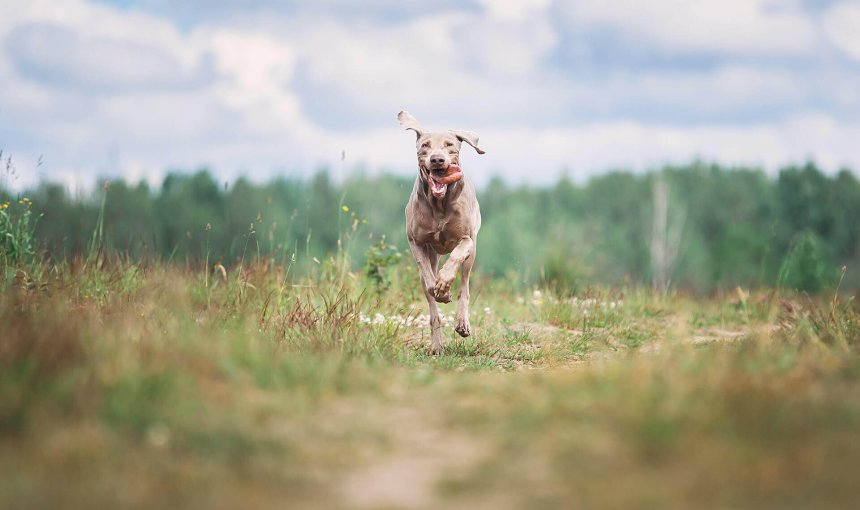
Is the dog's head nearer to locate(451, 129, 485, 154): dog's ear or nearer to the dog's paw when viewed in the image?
locate(451, 129, 485, 154): dog's ear

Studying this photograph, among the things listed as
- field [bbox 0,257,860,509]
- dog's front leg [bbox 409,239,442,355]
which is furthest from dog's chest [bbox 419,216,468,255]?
field [bbox 0,257,860,509]

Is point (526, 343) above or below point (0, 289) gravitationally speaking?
below

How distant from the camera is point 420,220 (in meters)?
7.39

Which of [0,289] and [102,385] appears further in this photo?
[0,289]

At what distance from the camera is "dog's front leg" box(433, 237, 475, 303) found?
6820mm

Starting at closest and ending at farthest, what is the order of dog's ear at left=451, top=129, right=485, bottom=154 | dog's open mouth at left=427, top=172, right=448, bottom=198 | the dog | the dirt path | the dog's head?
1. the dirt path
2. the dog's head
3. dog's open mouth at left=427, top=172, right=448, bottom=198
4. the dog
5. dog's ear at left=451, top=129, right=485, bottom=154

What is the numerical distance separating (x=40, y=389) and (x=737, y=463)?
128 inches

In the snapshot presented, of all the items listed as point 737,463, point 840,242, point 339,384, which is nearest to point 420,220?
point 339,384

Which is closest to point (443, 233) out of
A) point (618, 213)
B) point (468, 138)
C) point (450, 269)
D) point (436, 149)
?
point (450, 269)

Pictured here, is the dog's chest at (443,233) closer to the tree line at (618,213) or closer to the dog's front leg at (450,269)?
the dog's front leg at (450,269)

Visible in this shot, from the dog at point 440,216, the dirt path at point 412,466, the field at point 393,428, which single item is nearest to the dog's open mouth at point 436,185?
the dog at point 440,216

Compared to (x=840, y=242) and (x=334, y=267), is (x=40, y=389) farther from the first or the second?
(x=840, y=242)

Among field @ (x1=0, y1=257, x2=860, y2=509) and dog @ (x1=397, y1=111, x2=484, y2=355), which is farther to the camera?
dog @ (x1=397, y1=111, x2=484, y2=355)

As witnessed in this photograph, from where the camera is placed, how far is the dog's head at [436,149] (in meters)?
6.95
